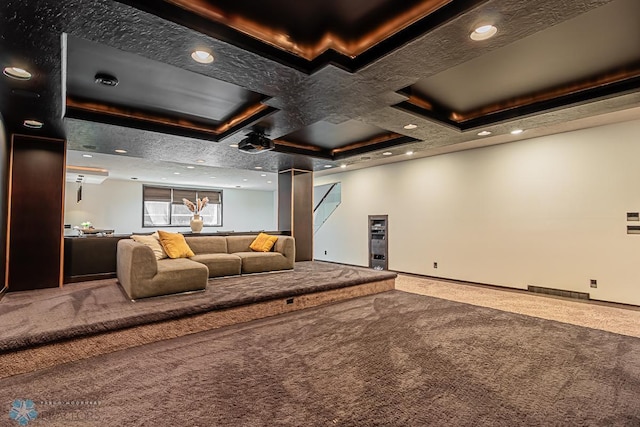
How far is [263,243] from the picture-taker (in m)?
5.56

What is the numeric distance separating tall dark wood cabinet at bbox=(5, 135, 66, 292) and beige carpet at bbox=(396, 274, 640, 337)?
542 cm

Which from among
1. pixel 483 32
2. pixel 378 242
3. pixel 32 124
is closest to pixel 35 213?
Result: pixel 32 124

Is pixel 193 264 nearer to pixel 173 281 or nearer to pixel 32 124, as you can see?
pixel 173 281

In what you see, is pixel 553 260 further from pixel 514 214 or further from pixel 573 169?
pixel 573 169

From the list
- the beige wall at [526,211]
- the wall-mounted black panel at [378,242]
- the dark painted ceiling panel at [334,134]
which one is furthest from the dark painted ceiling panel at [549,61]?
→ the wall-mounted black panel at [378,242]

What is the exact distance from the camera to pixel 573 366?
7.55 feet

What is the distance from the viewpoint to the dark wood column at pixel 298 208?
6.69m

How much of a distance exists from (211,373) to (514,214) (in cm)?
546

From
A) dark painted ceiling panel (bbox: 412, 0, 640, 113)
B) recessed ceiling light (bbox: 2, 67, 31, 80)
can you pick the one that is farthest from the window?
dark painted ceiling panel (bbox: 412, 0, 640, 113)

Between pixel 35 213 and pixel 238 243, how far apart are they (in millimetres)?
2781

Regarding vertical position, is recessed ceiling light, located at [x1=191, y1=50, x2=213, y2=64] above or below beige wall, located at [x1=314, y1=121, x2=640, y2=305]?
above

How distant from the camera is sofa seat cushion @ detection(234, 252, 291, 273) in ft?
16.2

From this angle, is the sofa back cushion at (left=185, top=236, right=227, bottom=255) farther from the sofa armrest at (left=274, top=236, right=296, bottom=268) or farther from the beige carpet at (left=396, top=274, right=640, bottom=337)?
the beige carpet at (left=396, top=274, right=640, bottom=337)

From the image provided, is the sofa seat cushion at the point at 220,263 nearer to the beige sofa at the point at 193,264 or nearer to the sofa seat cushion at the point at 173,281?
the beige sofa at the point at 193,264
